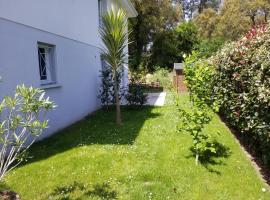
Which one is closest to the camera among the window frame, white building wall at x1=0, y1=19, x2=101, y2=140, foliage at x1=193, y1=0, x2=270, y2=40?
white building wall at x1=0, y1=19, x2=101, y2=140

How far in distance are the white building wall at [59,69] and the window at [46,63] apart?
0.49ft

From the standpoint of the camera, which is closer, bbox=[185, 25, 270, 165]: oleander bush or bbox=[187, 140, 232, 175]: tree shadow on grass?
bbox=[185, 25, 270, 165]: oleander bush

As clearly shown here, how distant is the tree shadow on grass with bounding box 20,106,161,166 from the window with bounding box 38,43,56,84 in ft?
4.98

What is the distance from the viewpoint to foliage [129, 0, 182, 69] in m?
28.0

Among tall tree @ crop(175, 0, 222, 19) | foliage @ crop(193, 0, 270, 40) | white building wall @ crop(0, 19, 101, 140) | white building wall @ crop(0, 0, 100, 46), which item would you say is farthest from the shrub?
tall tree @ crop(175, 0, 222, 19)

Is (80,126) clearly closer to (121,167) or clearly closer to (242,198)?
(121,167)

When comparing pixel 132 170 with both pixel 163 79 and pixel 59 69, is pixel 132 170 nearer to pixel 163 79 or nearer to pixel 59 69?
pixel 59 69

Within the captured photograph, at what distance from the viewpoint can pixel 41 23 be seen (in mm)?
7613

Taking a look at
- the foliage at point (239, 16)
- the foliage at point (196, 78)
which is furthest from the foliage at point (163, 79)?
the foliage at point (196, 78)

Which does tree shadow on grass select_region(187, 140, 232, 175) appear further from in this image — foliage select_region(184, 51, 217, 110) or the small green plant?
foliage select_region(184, 51, 217, 110)

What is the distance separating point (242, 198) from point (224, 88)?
409 cm

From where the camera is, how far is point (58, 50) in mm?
8711

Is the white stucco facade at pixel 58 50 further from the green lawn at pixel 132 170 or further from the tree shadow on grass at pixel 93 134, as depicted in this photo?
the green lawn at pixel 132 170

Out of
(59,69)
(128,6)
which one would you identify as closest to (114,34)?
(59,69)
